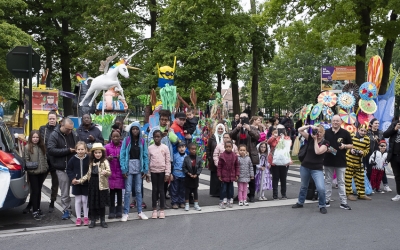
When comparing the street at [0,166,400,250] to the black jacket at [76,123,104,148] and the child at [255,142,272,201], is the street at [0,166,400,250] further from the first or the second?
the black jacket at [76,123,104,148]

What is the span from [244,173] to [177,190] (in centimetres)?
135

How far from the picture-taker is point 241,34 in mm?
23109

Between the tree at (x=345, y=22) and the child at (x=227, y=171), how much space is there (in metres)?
11.4

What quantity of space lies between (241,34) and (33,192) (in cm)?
1720

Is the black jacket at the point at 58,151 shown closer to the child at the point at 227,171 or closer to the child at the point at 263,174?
the child at the point at 227,171

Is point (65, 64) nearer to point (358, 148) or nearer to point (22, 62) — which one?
point (22, 62)

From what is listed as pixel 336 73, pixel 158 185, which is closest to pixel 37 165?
pixel 158 185

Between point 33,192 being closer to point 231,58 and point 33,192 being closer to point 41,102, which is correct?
point 41,102

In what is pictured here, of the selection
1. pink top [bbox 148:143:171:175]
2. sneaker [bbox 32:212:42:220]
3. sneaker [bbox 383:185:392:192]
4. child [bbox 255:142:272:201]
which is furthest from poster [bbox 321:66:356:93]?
sneaker [bbox 32:212:42:220]

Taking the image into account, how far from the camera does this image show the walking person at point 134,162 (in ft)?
25.0

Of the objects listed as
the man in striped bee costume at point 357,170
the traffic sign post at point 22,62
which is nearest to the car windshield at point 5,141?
the traffic sign post at point 22,62

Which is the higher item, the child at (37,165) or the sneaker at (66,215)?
the child at (37,165)

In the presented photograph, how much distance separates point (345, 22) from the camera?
19.4 metres

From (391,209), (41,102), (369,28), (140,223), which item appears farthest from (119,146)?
(369,28)
